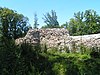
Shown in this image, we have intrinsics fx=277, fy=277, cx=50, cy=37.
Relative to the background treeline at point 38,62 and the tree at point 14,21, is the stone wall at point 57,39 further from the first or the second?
the tree at point 14,21

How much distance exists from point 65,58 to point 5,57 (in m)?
2.67

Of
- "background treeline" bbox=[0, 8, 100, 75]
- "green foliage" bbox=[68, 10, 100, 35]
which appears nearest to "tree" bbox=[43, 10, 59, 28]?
"green foliage" bbox=[68, 10, 100, 35]

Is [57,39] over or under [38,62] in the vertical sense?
over

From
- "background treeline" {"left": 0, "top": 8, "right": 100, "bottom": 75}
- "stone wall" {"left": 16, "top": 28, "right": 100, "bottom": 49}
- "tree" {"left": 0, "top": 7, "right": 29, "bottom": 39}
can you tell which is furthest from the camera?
"tree" {"left": 0, "top": 7, "right": 29, "bottom": 39}

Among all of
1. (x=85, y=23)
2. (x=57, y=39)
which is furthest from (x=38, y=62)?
(x=85, y=23)

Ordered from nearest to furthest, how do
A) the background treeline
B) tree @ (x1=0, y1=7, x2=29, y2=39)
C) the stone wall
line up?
1. the background treeline
2. the stone wall
3. tree @ (x1=0, y1=7, x2=29, y2=39)

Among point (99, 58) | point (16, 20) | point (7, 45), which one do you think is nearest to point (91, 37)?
point (99, 58)

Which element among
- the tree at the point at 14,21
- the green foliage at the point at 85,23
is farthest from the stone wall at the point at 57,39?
the green foliage at the point at 85,23

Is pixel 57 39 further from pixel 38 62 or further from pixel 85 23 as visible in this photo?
pixel 85 23

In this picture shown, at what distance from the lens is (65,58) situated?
11109 mm

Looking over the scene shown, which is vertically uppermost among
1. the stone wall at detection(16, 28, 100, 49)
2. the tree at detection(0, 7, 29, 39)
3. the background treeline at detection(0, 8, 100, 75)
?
the tree at detection(0, 7, 29, 39)

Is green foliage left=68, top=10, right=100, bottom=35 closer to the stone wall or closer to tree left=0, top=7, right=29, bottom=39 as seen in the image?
tree left=0, top=7, right=29, bottom=39

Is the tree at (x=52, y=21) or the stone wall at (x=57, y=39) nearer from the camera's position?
the stone wall at (x=57, y=39)

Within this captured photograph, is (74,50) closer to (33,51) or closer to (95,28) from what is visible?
(33,51)
